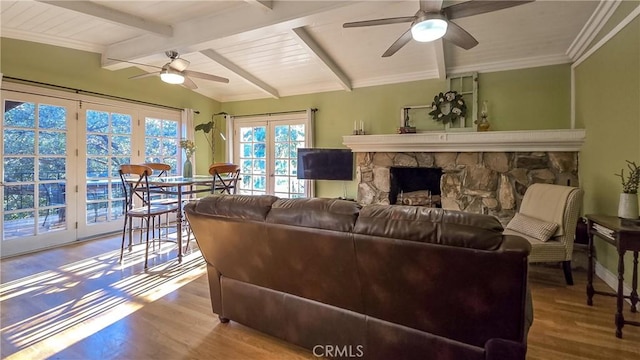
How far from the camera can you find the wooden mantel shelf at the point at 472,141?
360cm

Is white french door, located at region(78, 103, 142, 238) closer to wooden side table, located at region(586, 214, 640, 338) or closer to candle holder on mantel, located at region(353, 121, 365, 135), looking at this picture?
candle holder on mantel, located at region(353, 121, 365, 135)

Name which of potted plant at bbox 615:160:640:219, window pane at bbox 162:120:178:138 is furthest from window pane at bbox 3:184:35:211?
potted plant at bbox 615:160:640:219

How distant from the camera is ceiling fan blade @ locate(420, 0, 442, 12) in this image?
232 centimetres

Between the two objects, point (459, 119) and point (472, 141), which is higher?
point (459, 119)

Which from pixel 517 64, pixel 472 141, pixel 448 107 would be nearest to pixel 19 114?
pixel 448 107

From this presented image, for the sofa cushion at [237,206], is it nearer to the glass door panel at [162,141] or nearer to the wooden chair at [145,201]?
the wooden chair at [145,201]

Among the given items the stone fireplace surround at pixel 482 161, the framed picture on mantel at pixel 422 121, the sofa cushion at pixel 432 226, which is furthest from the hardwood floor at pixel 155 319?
the framed picture on mantel at pixel 422 121

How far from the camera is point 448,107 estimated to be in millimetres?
4414

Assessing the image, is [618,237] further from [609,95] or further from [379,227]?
[379,227]

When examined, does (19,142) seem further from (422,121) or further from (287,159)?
(422,121)

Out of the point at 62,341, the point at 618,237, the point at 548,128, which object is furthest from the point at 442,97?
the point at 62,341

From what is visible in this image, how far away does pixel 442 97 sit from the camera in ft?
14.5

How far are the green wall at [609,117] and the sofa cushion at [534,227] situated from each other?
0.54 m

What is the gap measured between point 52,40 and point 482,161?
5.72 m
